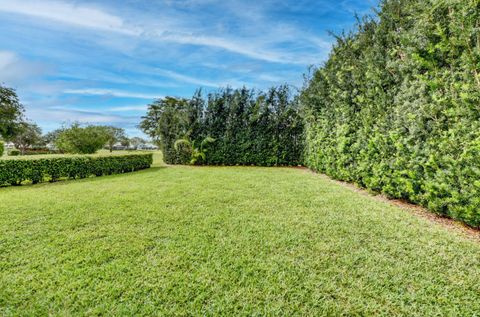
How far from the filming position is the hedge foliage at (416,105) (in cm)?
361

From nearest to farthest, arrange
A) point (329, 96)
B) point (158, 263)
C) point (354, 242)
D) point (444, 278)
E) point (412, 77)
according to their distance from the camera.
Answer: point (444, 278) → point (158, 263) → point (354, 242) → point (412, 77) → point (329, 96)

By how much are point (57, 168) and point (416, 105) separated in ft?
35.3

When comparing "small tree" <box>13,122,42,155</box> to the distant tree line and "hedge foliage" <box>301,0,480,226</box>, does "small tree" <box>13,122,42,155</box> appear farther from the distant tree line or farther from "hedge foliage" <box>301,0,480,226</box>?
"hedge foliage" <box>301,0,480,226</box>

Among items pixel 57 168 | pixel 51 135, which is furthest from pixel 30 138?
pixel 57 168

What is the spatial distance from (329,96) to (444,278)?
6745 mm

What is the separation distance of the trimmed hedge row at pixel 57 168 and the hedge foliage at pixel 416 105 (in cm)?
888

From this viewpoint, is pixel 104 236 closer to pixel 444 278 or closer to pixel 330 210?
pixel 330 210

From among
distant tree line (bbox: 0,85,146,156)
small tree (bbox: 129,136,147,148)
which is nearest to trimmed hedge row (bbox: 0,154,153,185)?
distant tree line (bbox: 0,85,146,156)

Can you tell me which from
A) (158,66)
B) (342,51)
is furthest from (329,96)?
(158,66)

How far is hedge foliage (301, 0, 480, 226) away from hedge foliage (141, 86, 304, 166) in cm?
538

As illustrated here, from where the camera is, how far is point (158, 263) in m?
2.85

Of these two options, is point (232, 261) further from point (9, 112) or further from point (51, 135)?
point (51, 135)

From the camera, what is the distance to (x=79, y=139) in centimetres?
1506

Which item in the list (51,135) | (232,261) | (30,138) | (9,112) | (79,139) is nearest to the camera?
(232,261)
